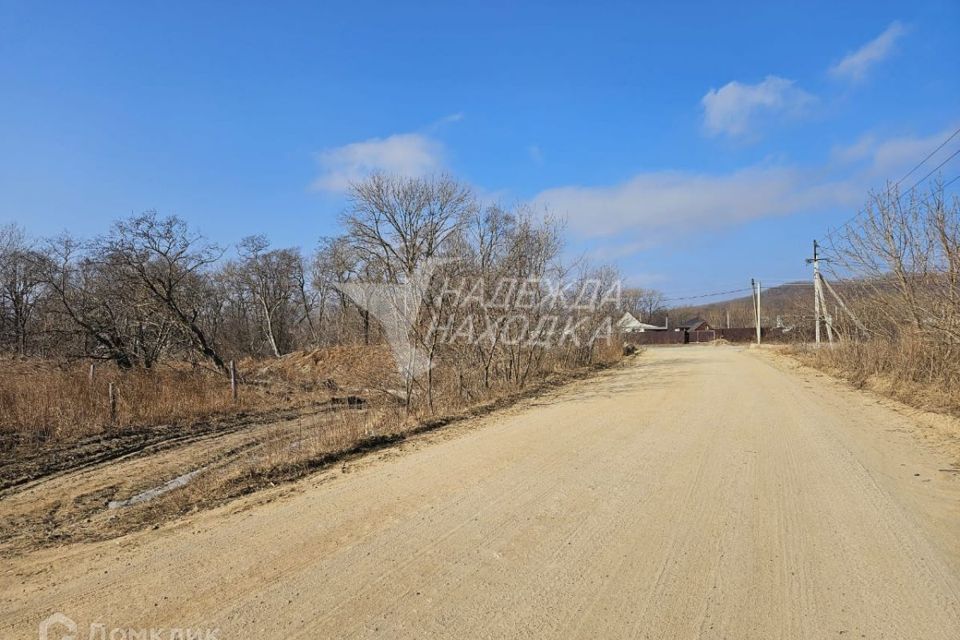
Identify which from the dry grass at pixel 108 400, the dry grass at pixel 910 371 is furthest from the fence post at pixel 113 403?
the dry grass at pixel 910 371

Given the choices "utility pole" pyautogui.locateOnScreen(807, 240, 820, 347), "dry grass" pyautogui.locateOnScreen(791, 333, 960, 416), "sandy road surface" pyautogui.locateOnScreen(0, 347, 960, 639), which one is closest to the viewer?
"sandy road surface" pyautogui.locateOnScreen(0, 347, 960, 639)

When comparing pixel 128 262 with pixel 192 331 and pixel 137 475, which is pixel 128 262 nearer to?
pixel 192 331

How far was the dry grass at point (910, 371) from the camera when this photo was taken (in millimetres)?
10172

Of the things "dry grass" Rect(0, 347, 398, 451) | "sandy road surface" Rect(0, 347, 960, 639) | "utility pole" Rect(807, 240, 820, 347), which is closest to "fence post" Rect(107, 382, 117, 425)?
"dry grass" Rect(0, 347, 398, 451)

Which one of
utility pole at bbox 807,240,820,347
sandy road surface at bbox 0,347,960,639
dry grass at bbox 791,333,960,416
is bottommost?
sandy road surface at bbox 0,347,960,639

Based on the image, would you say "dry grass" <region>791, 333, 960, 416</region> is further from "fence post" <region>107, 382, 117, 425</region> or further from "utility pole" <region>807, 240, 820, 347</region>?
"fence post" <region>107, 382, 117, 425</region>

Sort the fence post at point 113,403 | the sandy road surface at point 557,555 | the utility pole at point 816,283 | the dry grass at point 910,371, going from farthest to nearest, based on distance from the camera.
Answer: the utility pole at point 816,283 < the fence post at point 113,403 < the dry grass at point 910,371 < the sandy road surface at point 557,555

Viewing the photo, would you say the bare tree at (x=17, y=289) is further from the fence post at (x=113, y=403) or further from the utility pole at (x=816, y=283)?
the utility pole at (x=816, y=283)

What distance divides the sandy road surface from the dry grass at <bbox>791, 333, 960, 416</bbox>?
4127mm

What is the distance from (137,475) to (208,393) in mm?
7357

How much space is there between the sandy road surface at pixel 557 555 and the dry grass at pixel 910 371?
4127 mm

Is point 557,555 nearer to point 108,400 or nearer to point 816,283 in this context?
point 108,400

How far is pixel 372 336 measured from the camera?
518 inches

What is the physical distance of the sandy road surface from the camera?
303 cm
